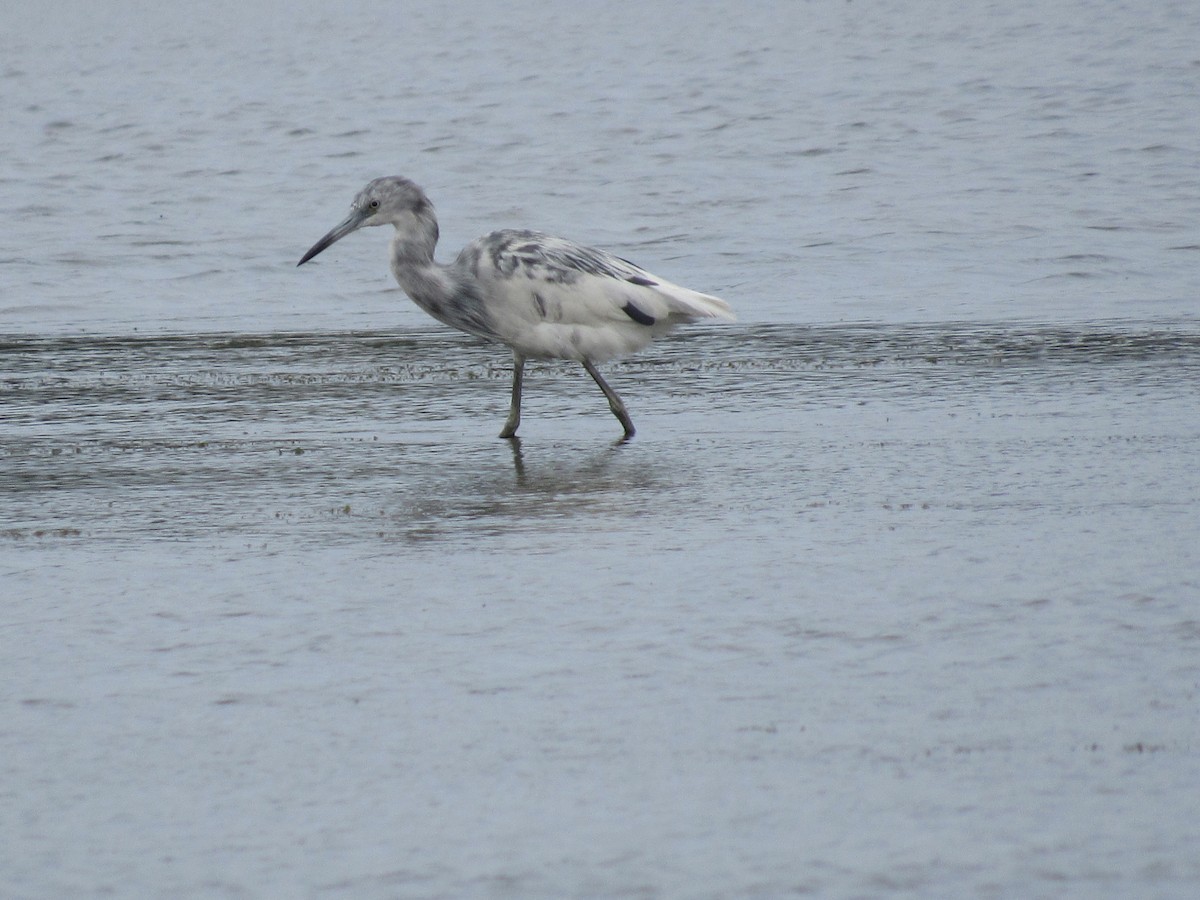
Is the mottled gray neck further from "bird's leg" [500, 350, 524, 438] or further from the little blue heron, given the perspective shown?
"bird's leg" [500, 350, 524, 438]

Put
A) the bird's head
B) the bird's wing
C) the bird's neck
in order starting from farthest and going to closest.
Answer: the bird's head, the bird's neck, the bird's wing

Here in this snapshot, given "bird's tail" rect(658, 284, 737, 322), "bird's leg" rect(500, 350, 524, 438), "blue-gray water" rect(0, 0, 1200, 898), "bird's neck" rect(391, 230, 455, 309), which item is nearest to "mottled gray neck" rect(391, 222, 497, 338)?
"bird's neck" rect(391, 230, 455, 309)

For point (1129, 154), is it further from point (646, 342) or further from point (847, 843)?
point (847, 843)

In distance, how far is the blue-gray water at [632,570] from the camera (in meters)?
4.23

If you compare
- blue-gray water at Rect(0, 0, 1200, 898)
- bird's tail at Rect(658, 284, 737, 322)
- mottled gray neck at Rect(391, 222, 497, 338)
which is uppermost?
mottled gray neck at Rect(391, 222, 497, 338)

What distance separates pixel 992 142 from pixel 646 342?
46.2 feet

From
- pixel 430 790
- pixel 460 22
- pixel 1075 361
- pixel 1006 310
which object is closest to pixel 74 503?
pixel 430 790

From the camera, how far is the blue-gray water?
13.9 ft

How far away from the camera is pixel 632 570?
21.0ft

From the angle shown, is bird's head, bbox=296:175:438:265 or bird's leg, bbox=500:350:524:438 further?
bird's head, bbox=296:175:438:265

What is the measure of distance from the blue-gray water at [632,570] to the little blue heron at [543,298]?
43 centimetres

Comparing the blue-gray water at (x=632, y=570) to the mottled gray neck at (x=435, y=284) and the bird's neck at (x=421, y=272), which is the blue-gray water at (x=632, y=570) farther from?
the bird's neck at (x=421, y=272)

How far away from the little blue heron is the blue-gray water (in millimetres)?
432

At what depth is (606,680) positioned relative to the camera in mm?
5227
